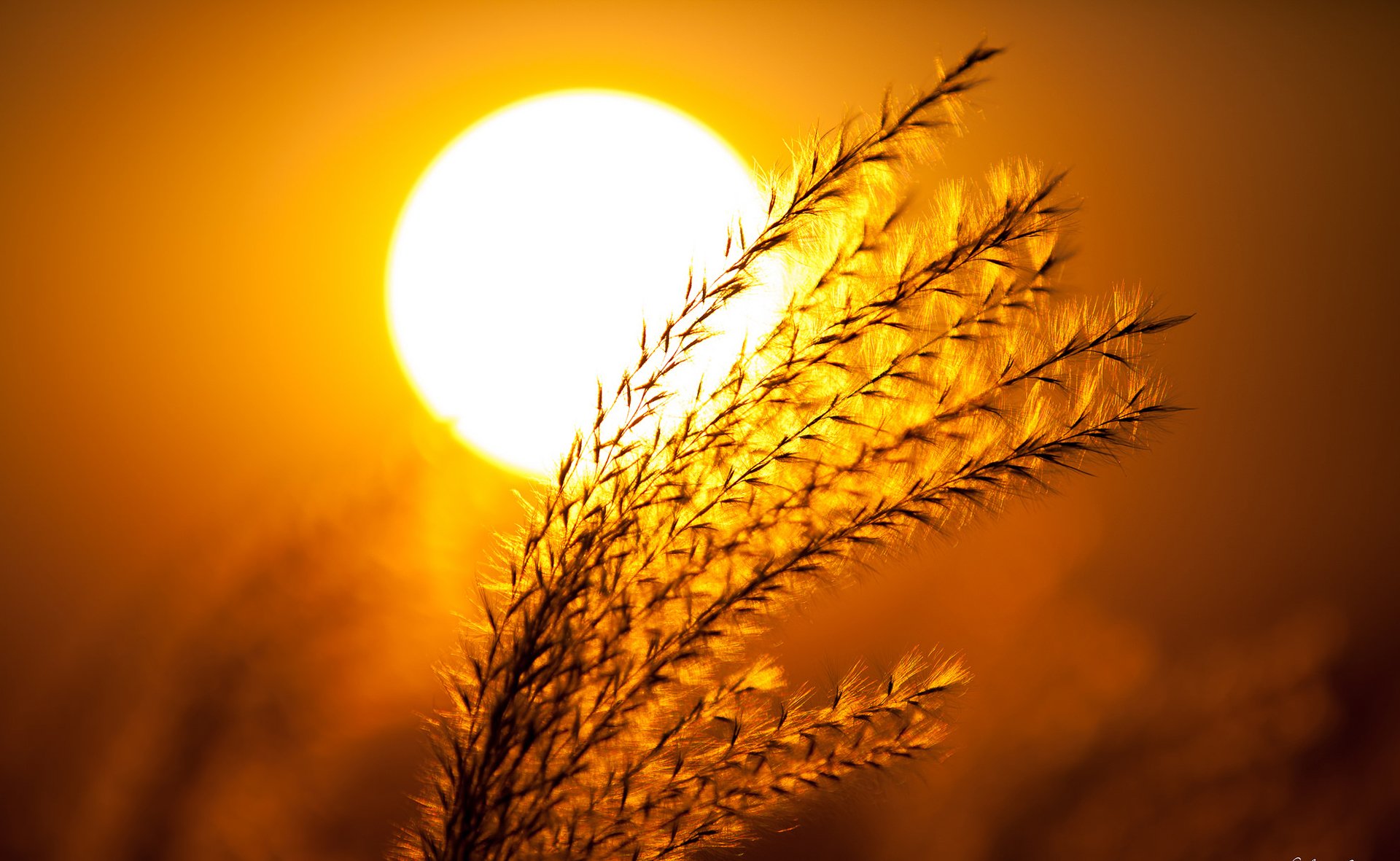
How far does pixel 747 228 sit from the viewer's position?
82 cm

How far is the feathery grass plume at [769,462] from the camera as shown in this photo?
740 mm

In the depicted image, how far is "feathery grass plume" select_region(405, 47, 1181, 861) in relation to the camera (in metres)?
0.74

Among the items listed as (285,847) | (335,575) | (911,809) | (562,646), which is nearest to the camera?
(562,646)

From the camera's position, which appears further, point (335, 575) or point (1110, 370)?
point (335, 575)

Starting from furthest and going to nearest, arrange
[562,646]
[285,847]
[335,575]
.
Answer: [335,575], [285,847], [562,646]

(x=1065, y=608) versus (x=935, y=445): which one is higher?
(x=1065, y=608)

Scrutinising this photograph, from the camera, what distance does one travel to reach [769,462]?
0.78 m

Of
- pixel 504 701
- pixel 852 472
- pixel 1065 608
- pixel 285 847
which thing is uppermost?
pixel 1065 608

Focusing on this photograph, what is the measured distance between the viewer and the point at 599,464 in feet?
2.52

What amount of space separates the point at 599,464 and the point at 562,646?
180 mm

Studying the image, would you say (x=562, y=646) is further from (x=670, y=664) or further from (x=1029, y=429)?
(x=1029, y=429)

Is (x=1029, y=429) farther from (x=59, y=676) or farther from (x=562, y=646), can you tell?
(x=59, y=676)

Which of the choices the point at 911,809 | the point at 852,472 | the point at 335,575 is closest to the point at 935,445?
the point at 852,472

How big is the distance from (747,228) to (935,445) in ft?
0.99
